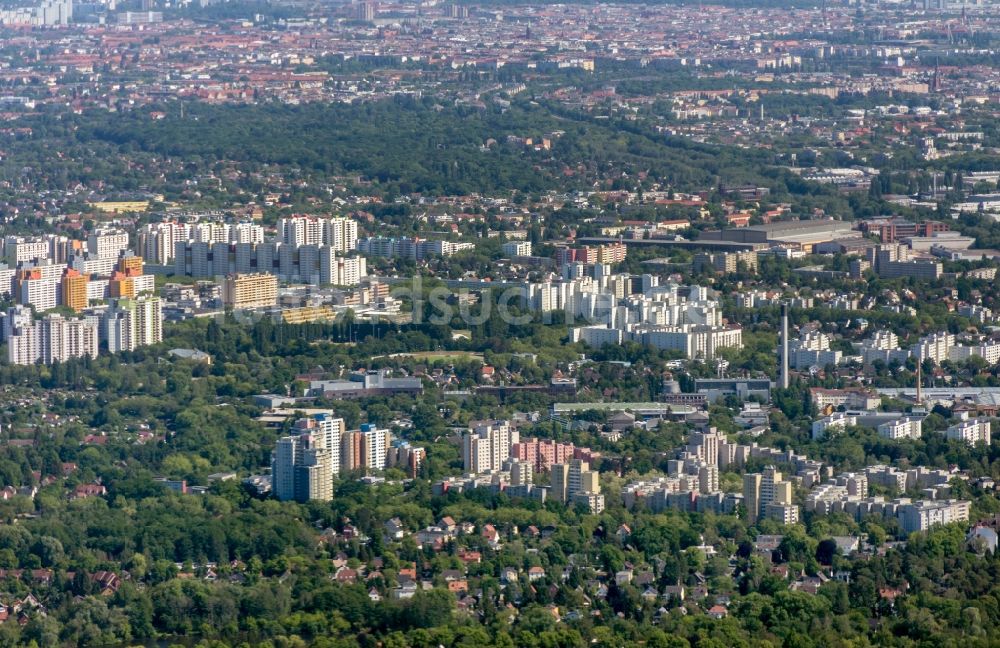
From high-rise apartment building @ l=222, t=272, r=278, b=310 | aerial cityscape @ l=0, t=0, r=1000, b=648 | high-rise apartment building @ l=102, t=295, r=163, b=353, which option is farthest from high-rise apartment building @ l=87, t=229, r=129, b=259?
high-rise apartment building @ l=102, t=295, r=163, b=353

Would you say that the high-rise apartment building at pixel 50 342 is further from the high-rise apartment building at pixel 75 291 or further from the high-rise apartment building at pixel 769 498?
the high-rise apartment building at pixel 769 498

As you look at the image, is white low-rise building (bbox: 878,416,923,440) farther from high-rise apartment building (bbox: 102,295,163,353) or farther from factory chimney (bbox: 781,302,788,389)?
high-rise apartment building (bbox: 102,295,163,353)

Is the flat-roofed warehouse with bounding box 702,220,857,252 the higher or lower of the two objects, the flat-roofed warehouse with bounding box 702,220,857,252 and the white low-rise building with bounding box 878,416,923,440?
the lower

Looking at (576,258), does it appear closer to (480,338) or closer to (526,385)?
(480,338)

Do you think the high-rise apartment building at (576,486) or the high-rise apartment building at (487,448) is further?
the high-rise apartment building at (487,448)

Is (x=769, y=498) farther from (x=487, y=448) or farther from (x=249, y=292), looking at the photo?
(x=249, y=292)

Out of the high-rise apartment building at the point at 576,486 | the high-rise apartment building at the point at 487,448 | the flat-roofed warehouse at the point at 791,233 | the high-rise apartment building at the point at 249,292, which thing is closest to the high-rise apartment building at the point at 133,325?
the high-rise apartment building at the point at 249,292

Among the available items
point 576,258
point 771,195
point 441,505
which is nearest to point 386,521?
point 441,505
